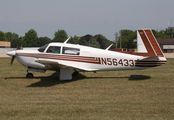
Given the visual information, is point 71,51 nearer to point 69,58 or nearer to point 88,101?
point 69,58

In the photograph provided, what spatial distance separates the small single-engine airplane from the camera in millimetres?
9555

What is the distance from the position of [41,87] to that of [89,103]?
3021 mm

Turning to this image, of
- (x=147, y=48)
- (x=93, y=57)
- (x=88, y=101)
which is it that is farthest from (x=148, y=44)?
(x=88, y=101)

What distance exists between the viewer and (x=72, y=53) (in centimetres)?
976

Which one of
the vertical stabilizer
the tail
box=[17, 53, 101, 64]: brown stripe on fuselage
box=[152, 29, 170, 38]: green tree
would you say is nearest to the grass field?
the tail

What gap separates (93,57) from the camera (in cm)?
982

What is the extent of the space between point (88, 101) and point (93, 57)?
3.81 meters

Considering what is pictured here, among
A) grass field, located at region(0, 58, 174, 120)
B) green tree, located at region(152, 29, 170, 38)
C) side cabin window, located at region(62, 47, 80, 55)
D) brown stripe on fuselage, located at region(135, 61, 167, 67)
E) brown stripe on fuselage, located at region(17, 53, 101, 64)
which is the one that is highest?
green tree, located at region(152, 29, 170, 38)

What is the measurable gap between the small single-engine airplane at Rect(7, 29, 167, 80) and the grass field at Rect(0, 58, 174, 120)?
91 centimetres

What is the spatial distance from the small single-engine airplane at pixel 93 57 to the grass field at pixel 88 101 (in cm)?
91

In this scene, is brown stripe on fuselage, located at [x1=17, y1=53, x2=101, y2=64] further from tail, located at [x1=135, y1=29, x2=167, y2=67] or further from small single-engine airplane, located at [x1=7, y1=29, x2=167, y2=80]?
tail, located at [x1=135, y1=29, x2=167, y2=67]

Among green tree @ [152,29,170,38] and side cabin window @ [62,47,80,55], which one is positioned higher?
green tree @ [152,29,170,38]

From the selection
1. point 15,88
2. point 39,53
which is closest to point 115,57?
point 39,53

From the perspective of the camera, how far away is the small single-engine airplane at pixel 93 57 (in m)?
9.55
